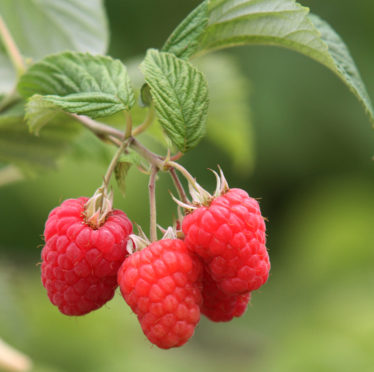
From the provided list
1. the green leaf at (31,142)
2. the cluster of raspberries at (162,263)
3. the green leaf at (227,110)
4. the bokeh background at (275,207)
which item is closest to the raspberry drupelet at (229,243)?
the cluster of raspberries at (162,263)

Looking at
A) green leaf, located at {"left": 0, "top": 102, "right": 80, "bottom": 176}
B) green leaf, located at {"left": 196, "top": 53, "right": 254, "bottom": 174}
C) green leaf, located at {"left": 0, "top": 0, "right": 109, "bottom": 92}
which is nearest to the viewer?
green leaf, located at {"left": 0, "top": 102, "right": 80, "bottom": 176}

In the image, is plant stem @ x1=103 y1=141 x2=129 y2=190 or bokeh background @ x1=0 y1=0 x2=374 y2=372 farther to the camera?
bokeh background @ x1=0 y1=0 x2=374 y2=372

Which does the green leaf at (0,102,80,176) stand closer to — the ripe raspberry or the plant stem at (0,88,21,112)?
the plant stem at (0,88,21,112)

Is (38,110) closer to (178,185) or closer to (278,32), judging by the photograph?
(178,185)

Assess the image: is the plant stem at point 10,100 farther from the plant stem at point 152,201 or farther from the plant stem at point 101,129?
the plant stem at point 152,201

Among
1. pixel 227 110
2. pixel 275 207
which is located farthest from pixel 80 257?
pixel 275 207

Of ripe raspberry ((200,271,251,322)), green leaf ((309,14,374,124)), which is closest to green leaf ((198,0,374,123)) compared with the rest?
green leaf ((309,14,374,124))
